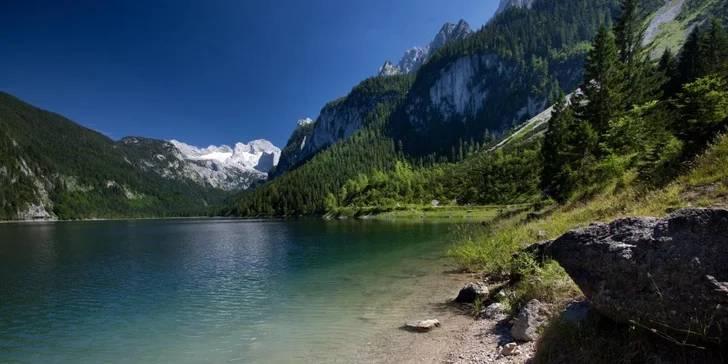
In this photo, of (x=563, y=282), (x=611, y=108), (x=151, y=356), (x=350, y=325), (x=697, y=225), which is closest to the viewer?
(x=697, y=225)

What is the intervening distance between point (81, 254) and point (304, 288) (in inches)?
1820

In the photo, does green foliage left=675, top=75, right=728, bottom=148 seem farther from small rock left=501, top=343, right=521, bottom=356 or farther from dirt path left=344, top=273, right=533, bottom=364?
small rock left=501, top=343, right=521, bottom=356

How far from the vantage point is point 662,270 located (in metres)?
6.40

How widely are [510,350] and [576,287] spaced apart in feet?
10.4

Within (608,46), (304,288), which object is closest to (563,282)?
(304,288)

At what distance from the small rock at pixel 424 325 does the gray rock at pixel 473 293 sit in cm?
334

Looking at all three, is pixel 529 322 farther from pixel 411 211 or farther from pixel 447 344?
pixel 411 211

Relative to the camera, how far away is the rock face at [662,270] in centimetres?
586

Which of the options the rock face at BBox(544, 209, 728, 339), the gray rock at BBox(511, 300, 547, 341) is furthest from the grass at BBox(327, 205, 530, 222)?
the rock face at BBox(544, 209, 728, 339)

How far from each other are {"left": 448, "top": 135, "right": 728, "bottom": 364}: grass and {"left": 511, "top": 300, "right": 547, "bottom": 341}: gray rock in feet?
1.86

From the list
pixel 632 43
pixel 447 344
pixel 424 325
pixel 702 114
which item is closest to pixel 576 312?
pixel 447 344

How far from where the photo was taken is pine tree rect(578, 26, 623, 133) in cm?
4525

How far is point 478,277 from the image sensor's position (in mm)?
24266

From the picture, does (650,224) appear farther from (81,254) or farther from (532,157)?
(532,157)
